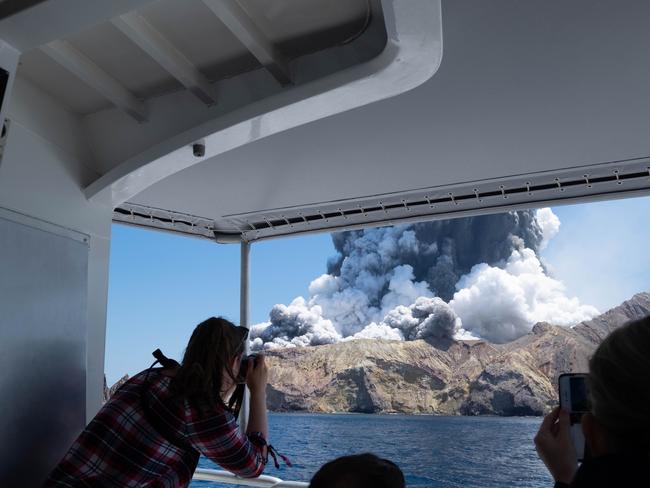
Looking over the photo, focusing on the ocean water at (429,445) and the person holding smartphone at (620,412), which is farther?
the ocean water at (429,445)

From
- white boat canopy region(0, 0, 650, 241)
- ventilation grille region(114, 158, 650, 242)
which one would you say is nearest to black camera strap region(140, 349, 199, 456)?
white boat canopy region(0, 0, 650, 241)

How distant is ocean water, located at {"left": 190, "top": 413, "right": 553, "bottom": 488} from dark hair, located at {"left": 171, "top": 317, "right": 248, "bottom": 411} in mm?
17848

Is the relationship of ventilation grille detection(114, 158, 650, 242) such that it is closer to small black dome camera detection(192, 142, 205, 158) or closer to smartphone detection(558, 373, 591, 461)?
small black dome camera detection(192, 142, 205, 158)

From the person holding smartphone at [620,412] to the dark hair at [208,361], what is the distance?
799 millimetres

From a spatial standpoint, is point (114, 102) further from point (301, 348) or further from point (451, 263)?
point (451, 263)

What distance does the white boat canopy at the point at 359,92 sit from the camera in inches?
56.7

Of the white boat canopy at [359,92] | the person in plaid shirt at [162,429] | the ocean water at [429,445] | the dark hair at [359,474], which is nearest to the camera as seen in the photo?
the dark hair at [359,474]

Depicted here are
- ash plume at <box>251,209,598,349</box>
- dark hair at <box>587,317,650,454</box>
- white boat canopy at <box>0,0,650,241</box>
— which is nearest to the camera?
dark hair at <box>587,317,650,454</box>

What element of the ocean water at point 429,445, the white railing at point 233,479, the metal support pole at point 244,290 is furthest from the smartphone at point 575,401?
the ocean water at point 429,445

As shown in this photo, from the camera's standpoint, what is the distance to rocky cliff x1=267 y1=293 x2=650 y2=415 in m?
22.6

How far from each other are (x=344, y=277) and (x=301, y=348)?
16.0 feet

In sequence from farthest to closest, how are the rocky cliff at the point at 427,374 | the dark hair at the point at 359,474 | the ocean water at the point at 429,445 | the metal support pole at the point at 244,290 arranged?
the rocky cliff at the point at 427,374
the ocean water at the point at 429,445
the metal support pole at the point at 244,290
the dark hair at the point at 359,474

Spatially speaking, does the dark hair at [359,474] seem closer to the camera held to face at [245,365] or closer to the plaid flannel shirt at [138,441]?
the plaid flannel shirt at [138,441]

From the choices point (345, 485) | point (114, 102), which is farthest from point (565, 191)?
point (345, 485)
